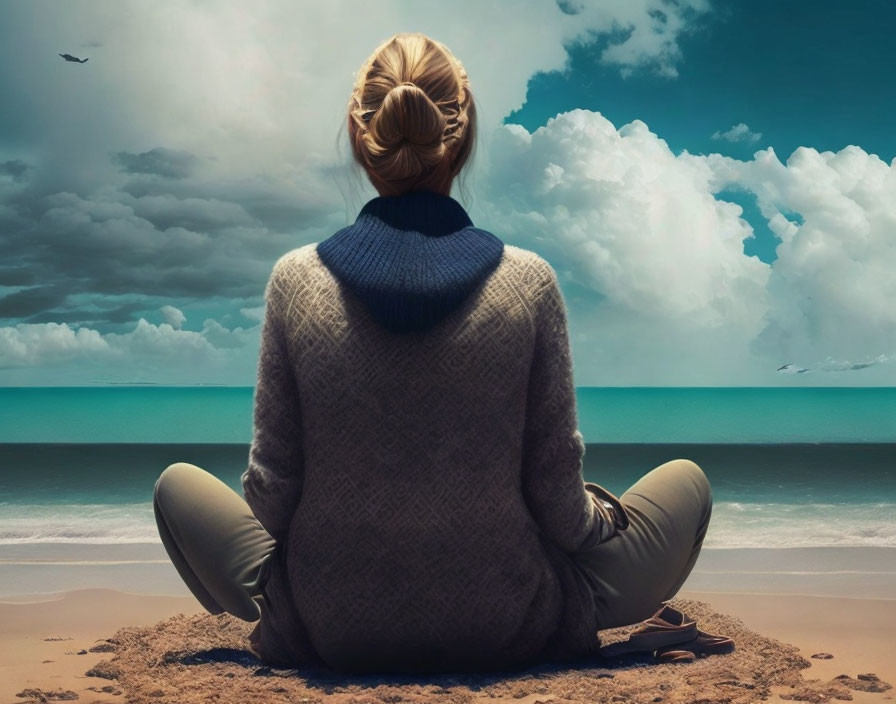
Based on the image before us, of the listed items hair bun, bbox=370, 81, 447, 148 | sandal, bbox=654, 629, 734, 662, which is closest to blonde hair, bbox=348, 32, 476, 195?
hair bun, bbox=370, 81, 447, 148

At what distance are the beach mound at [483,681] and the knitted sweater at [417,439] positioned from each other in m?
0.09

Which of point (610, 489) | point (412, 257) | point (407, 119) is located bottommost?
point (610, 489)

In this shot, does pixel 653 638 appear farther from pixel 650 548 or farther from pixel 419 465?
pixel 419 465

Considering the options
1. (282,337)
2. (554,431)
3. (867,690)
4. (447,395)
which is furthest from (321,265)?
(867,690)

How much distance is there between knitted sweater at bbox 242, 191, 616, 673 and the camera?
1.99m

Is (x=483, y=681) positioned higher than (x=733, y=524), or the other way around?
(x=483, y=681)

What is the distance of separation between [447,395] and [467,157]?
0.57 metres

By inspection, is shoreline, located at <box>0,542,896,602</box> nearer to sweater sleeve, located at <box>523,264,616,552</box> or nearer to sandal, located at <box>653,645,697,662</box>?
sandal, located at <box>653,645,697,662</box>

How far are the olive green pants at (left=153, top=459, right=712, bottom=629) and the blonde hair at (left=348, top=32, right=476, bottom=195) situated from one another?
2.96 ft

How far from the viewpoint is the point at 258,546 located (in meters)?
2.27

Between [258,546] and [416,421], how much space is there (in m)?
0.59

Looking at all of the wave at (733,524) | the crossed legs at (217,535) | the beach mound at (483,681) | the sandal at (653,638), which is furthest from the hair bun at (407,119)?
the wave at (733,524)

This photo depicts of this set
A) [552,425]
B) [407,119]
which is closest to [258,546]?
[552,425]

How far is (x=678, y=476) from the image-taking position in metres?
2.40
